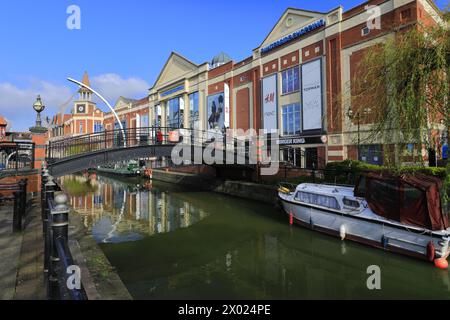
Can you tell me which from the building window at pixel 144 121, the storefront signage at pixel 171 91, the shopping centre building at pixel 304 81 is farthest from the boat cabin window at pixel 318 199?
the building window at pixel 144 121

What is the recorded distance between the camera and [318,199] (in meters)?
13.3

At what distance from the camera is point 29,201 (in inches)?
482

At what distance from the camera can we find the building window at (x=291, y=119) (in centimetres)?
2572

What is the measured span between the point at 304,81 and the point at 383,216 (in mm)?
16719

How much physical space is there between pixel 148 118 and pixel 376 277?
1876 inches

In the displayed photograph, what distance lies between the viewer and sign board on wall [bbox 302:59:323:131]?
2381 cm

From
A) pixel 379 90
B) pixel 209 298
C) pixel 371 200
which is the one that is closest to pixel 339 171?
pixel 371 200

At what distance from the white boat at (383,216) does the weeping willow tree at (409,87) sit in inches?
63.0

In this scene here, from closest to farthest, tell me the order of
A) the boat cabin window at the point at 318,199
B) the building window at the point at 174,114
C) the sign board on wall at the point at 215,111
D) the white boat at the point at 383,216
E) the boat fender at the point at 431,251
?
the boat fender at the point at 431,251 → the white boat at the point at 383,216 → the boat cabin window at the point at 318,199 → the sign board on wall at the point at 215,111 → the building window at the point at 174,114

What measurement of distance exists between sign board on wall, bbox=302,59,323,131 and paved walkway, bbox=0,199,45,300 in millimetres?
→ 20366

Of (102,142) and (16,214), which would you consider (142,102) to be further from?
(16,214)

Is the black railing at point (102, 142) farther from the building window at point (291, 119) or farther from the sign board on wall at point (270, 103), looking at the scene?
the building window at point (291, 119)

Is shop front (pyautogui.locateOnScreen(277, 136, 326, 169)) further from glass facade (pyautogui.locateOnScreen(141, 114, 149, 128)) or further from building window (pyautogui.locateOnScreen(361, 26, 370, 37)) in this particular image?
glass facade (pyautogui.locateOnScreen(141, 114, 149, 128))

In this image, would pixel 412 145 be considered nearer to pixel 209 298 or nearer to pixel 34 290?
pixel 209 298
